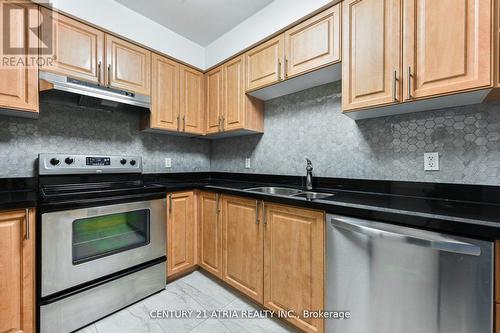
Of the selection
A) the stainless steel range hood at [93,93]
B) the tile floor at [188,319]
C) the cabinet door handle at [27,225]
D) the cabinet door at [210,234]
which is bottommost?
the tile floor at [188,319]

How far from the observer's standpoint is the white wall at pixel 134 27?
170cm

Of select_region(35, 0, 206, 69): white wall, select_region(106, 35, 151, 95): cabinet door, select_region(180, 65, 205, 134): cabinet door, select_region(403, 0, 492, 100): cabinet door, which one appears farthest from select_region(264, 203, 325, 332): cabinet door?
select_region(35, 0, 206, 69): white wall

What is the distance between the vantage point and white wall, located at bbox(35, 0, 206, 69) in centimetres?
170

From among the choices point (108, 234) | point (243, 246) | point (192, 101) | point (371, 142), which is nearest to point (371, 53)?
point (371, 142)

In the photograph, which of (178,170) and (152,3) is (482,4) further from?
(178,170)

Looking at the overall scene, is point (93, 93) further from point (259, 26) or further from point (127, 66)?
point (259, 26)

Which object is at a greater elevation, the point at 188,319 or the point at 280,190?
the point at 280,190

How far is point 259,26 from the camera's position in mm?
1967

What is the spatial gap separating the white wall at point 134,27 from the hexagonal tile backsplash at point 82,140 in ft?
2.45

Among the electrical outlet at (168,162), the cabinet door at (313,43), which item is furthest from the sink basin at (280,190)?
the electrical outlet at (168,162)

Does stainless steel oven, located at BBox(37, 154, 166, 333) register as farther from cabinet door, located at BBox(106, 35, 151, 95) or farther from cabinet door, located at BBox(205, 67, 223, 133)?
cabinet door, located at BBox(205, 67, 223, 133)

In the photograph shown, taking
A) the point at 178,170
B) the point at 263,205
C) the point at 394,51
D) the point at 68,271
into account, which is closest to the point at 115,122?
the point at 178,170

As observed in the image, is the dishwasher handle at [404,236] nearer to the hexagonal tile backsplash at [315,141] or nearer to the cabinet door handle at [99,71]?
the hexagonal tile backsplash at [315,141]

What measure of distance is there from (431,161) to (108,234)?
2330 millimetres
